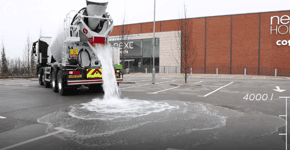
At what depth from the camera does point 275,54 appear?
110 feet

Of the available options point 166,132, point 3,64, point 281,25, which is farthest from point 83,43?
point 281,25

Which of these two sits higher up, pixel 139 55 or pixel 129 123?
pixel 139 55

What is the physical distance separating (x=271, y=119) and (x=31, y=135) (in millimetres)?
5847

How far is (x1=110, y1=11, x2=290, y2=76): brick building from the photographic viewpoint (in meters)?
33.1

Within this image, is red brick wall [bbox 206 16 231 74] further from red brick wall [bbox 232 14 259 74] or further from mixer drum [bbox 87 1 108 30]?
mixer drum [bbox 87 1 108 30]

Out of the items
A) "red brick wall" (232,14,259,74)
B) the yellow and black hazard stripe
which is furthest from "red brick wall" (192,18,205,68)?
the yellow and black hazard stripe

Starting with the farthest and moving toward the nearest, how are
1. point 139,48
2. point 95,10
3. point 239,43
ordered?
point 139,48 → point 239,43 → point 95,10

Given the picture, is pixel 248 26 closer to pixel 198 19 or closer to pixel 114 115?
pixel 198 19

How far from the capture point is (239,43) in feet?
117

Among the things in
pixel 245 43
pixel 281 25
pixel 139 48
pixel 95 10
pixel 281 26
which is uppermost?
pixel 281 25

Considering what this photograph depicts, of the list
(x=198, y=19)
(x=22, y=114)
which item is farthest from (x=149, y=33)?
(x=22, y=114)

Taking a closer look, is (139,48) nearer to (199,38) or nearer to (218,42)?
(199,38)

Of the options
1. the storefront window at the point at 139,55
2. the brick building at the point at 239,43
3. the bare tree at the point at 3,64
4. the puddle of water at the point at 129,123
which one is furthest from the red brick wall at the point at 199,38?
the puddle of water at the point at 129,123

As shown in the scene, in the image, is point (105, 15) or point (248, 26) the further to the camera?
point (248, 26)
